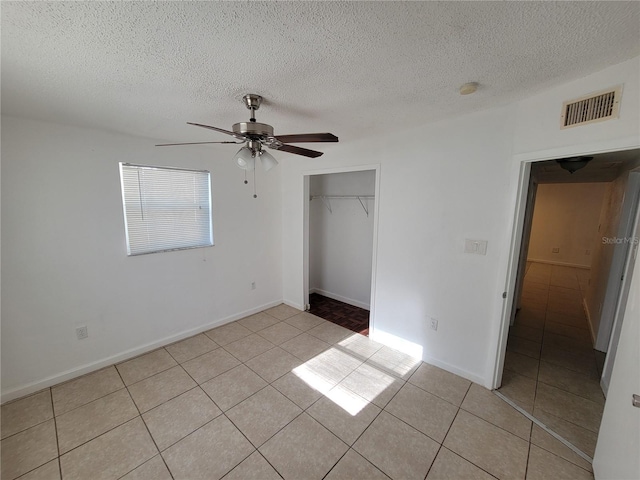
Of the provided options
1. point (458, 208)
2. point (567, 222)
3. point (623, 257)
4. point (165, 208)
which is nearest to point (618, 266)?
point (623, 257)

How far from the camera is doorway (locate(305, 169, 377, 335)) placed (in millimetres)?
3941

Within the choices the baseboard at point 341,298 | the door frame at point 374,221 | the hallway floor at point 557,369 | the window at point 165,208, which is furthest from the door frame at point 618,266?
the window at point 165,208

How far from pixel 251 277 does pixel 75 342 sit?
194 cm

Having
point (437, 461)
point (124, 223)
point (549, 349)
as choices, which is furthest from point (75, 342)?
point (549, 349)

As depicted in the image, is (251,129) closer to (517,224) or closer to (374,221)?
(374,221)

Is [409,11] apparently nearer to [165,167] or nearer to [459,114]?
[459,114]

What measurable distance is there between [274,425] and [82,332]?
6.90 ft

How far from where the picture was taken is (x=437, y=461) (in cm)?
Result: 165

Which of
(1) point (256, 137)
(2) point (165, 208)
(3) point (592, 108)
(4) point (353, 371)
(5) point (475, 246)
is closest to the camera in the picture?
(3) point (592, 108)

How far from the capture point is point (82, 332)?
246 centimetres

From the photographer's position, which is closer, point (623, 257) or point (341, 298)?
point (623, 257)

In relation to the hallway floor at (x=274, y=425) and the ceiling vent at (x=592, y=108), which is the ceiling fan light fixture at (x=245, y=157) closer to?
the hallway floor at (x=274, y=425)

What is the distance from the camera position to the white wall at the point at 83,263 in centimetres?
210

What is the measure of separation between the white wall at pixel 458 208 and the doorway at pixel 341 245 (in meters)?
0.91
